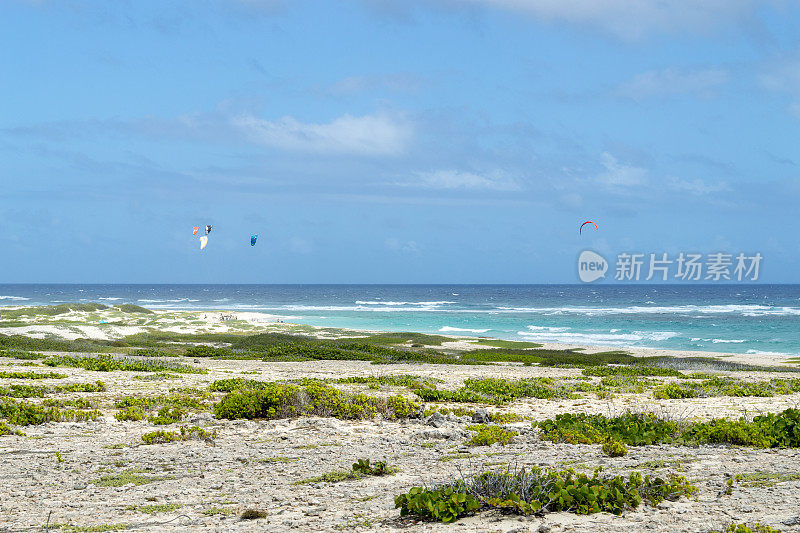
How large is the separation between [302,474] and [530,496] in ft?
10.5

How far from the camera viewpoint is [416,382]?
1880cm

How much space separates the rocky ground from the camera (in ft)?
19.9

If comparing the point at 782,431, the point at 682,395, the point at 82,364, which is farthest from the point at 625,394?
the point at 82,364

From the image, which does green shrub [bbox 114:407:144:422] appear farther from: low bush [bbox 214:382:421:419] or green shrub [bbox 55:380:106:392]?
green shrub [bbox 55:380:106:392]

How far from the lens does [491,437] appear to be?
996cm

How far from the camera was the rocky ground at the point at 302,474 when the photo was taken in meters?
6.07

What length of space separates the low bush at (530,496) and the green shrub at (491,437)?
132 inches

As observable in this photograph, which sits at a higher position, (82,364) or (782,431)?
(782,431)

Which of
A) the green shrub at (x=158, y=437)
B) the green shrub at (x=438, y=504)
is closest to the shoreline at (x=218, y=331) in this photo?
the green shrub at (x=158, y=437)

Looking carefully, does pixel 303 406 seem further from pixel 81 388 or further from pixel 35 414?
pixel 81 388

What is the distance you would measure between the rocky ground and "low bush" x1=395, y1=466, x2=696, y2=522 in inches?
4.3

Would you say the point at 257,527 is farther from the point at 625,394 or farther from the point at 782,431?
the point at 625,394

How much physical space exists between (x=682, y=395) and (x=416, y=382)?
7182mm

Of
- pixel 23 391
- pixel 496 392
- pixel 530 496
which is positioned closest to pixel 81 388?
pixel 23 391
